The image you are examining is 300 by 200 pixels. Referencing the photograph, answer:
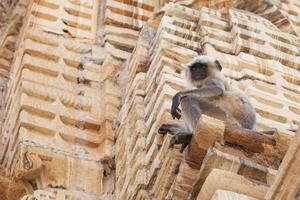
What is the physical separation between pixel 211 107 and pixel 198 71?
2.98 feet

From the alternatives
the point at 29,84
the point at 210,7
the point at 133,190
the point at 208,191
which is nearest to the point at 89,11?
the point at 210,7

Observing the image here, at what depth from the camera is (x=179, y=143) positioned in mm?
5848

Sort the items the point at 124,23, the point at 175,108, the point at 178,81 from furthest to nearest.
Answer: the point at 124,23 → the point at 178,81 → the point at 175,108

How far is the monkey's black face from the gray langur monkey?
105 millimetres

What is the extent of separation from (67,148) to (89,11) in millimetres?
2725

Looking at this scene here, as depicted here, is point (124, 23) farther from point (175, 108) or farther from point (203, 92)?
point (175, 108)

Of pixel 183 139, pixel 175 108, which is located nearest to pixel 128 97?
pixel 175 108

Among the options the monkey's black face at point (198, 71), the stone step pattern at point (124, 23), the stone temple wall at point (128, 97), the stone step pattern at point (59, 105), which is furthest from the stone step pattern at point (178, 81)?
the stone step pattern at point (124, 23)

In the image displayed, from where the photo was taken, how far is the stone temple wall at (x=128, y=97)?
558 cm

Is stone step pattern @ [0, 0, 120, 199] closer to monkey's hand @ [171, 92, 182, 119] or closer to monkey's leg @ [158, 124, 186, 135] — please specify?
monkey's leg @ [158, 124, 186, 135]

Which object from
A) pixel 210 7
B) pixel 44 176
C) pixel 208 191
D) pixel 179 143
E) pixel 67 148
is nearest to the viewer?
pixel 208 191

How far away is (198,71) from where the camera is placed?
7.30 meters

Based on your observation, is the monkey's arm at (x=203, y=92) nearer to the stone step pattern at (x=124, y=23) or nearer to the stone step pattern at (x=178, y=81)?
the stone step pattern at (x=178, y=81)

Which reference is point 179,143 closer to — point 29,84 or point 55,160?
point 55,160
